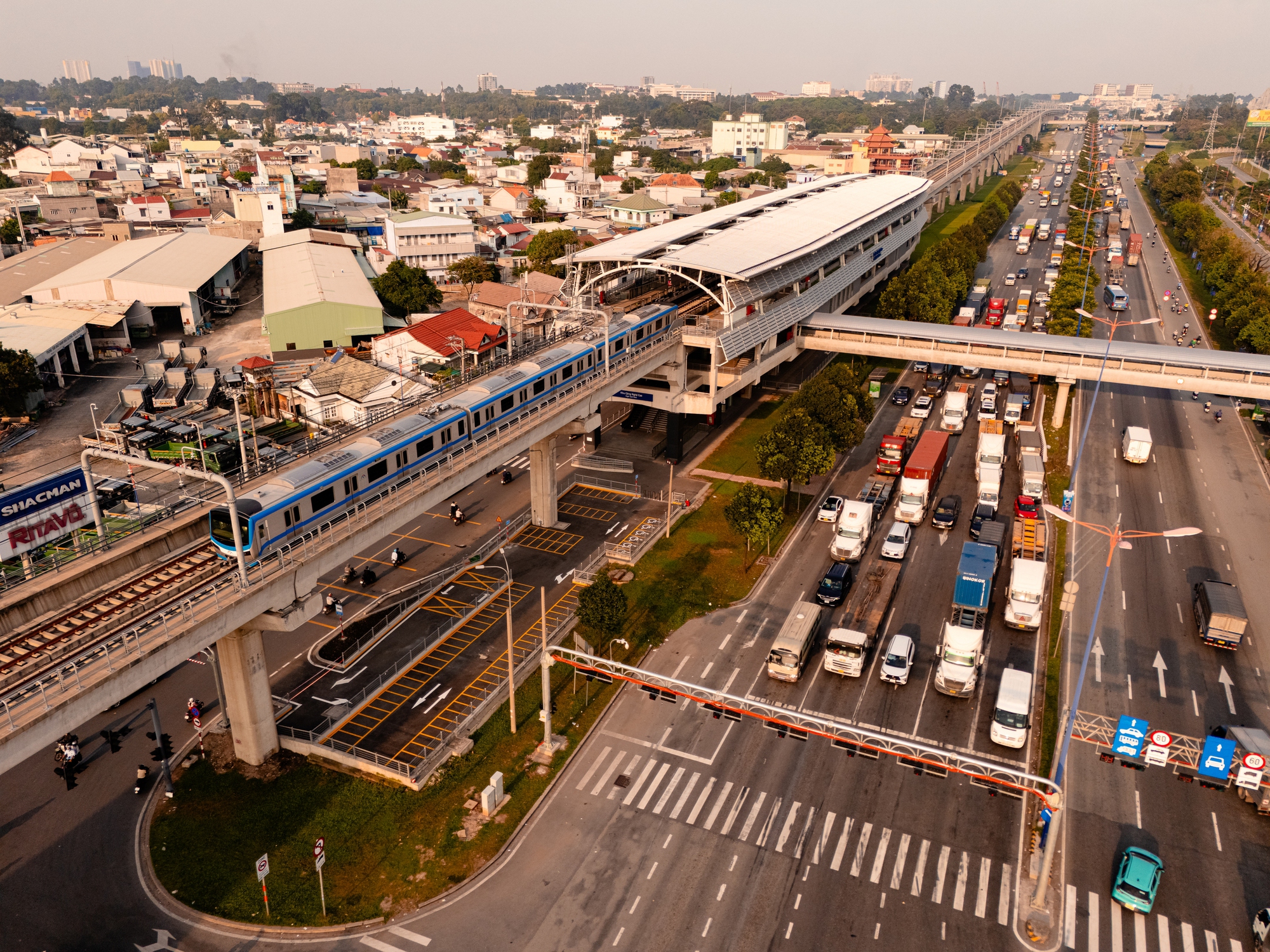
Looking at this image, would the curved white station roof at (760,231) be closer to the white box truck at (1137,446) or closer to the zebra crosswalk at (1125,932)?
the white box truck at (1137,446)

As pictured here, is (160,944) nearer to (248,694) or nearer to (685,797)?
(248,694)

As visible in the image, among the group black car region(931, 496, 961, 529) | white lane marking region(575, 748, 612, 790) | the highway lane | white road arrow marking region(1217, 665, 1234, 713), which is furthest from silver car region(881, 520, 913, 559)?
white lane marking region(575, 748, 612, 790)

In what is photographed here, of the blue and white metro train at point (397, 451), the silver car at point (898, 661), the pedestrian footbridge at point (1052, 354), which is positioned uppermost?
the blue and white metro train at point (397, 451)

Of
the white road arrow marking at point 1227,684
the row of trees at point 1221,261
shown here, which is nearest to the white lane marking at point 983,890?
the white road arrow marking at point 1227,684

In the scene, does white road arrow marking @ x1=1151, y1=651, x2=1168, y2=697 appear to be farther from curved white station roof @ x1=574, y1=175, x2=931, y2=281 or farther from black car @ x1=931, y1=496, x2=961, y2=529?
curved white station roof @ x1=574, y1=175, x2=931, y2=281

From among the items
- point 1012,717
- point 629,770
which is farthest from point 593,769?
point 1012,717

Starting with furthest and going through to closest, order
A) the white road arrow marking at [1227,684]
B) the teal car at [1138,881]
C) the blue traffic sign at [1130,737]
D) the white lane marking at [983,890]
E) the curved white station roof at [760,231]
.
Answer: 1. the curved white station roof at [760,231]
2. the white road arrow marking at [1227,684]
3. the white lane marking at [983,890]
4. the teal car at [1138,881]
5. the blue traffic sign at [1130,737]

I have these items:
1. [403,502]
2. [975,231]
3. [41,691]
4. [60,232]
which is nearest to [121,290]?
[60,232]
